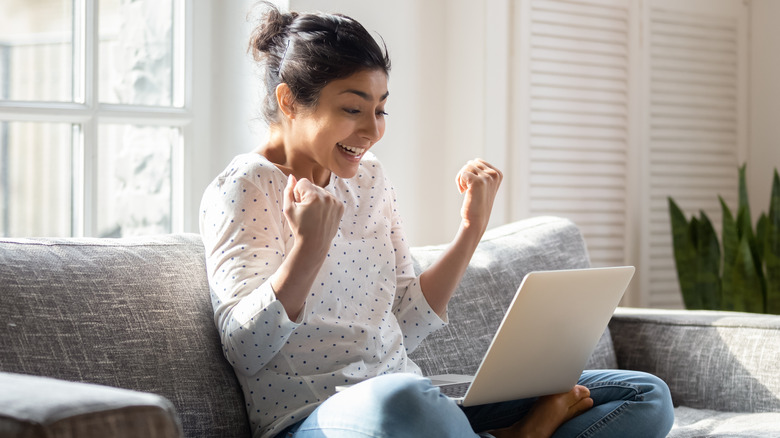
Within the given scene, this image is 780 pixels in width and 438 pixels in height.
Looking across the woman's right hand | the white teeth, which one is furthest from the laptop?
the white teeth

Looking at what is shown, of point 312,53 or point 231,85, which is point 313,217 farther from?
point 231,85

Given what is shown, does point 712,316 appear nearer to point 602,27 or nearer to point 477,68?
point 477,68

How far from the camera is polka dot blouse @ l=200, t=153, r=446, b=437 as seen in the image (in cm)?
140

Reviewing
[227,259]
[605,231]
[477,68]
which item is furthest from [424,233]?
[227,259]

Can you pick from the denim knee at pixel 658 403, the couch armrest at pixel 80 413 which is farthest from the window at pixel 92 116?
Result: the couch armrest at pixel 80 413

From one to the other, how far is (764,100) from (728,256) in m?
0.78

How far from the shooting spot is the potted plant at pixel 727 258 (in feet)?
10.0

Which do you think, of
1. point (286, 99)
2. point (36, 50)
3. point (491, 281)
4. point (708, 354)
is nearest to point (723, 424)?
point (708, 354)

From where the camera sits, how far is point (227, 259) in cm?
145

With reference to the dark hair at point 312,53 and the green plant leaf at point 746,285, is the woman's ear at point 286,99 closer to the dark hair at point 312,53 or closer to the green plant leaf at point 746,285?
the dark hair at point 312,53

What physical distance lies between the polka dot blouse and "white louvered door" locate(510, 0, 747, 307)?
1427 millimetres

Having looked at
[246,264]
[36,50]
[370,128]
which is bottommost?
[246,264]

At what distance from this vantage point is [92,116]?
234 cm

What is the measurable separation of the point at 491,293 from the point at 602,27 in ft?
4.77
